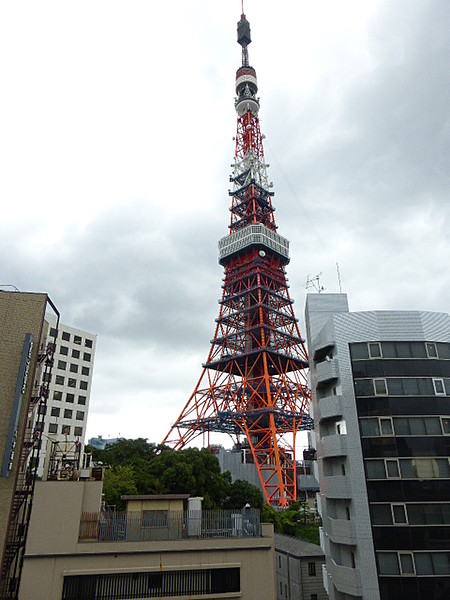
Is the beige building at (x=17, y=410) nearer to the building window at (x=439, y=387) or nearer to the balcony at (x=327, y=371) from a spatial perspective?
the balcony at (x=327, y=371)

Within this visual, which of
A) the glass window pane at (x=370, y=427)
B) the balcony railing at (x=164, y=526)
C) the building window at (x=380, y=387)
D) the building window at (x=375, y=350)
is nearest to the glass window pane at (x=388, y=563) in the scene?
the glass window pane at (x=370, y=427)

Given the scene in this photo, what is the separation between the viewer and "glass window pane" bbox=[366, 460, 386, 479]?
22.6 meters

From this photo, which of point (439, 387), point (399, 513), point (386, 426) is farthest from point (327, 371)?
point (399, 513)

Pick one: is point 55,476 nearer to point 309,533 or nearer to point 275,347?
point 309,533

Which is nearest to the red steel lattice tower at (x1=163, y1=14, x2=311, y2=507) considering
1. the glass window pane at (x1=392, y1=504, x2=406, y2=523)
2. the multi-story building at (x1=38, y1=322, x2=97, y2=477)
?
the multi-story building at (x1=38, y1=322, x2=97, y2=477)

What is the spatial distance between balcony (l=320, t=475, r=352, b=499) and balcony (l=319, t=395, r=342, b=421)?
343cm

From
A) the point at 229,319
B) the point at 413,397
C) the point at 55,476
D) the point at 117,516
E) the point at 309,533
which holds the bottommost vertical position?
the point at 309,533

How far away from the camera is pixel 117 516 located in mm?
20031

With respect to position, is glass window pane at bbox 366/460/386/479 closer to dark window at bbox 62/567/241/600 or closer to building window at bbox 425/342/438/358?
building window at bbox 425/342/438/358

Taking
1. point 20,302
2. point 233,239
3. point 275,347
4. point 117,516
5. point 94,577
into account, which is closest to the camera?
point 94,577

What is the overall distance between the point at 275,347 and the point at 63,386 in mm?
33165

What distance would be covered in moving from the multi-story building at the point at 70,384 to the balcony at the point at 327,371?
144 ft

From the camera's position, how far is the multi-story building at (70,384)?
199 feet

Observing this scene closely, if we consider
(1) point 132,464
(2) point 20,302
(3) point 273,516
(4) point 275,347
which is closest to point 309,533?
(3) point 273,516
